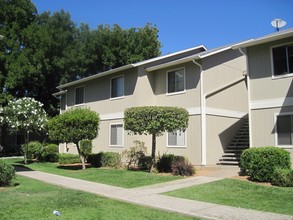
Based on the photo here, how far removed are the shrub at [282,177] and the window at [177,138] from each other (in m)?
6.94

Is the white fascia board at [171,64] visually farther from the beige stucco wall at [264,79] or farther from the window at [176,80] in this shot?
the beige stucco wall at [264,79]

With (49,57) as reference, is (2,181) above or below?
below

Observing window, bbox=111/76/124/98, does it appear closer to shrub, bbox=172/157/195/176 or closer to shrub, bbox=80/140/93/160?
shrub, bbox=80/140/93/160

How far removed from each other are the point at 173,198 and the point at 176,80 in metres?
10.5

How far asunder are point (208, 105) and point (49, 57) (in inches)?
900

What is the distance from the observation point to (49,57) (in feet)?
118

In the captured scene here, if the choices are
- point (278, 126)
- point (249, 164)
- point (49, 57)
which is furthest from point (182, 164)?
point (49, 57)

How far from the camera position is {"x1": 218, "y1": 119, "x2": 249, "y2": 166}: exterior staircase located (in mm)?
18062

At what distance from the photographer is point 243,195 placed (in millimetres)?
10375

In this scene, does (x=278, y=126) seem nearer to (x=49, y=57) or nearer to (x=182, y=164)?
(x=182, y=164)

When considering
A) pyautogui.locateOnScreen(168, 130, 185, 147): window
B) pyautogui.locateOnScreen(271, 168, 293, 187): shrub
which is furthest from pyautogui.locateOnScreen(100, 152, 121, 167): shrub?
pyautogui.locateOnScreen(271, 168, 293, 187): shrub

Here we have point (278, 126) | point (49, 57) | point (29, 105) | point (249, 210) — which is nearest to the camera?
point (249, 210)

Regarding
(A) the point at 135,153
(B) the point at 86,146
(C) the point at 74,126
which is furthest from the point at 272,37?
(B) the point at 86,146

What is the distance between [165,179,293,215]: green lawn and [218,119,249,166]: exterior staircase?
224 inches
